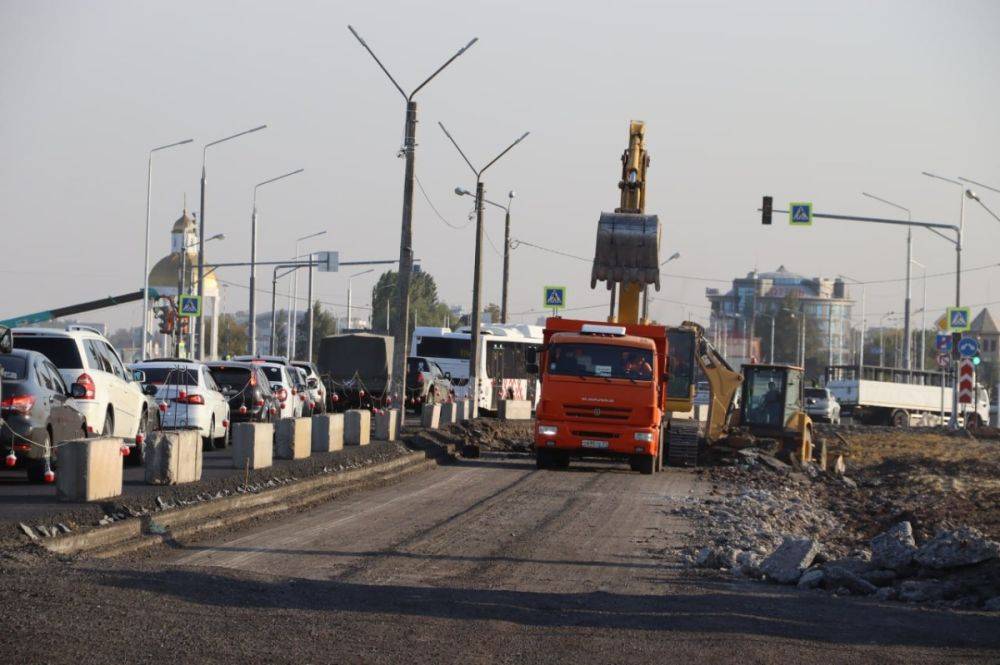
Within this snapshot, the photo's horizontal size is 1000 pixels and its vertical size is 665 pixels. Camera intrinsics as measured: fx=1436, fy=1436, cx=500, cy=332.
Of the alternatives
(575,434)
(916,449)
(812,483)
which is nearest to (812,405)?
(916,449)

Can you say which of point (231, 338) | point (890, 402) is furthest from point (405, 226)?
point (231, 338)

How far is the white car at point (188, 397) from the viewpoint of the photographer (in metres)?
25.8

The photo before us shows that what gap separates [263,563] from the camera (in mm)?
12789

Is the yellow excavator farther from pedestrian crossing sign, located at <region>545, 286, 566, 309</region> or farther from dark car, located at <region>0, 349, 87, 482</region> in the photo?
pedestrian crossing sign, located at <region>545, 286, 566, 309</region>

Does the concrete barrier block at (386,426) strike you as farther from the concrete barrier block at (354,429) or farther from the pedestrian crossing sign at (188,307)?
the pedestrian crossing sign at (188,307)

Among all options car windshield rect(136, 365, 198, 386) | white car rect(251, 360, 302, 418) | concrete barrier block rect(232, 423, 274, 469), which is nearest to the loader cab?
white car rect(251, 360, 302, 418)

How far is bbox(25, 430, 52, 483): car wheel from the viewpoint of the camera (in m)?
17.6

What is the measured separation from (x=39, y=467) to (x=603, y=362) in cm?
1223

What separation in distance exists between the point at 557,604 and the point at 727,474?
1919 cm

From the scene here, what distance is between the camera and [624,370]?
27.3 meters

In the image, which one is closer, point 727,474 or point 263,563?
point 263,563

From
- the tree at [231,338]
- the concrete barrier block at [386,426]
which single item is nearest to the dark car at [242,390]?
the concrete barrier block at [386,426]

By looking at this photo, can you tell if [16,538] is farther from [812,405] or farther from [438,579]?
[812,405]

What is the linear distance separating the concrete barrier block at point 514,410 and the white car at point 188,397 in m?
19.6
